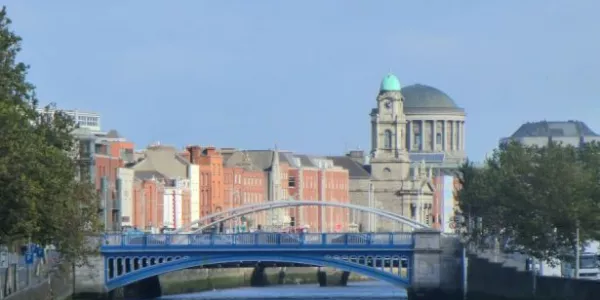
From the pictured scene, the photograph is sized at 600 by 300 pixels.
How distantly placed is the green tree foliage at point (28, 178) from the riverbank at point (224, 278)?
4098cm

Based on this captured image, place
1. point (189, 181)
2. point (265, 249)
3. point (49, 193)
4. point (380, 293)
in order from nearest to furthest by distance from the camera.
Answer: point (49, 193) < point (265, 249) < point (380, 293) < point (189, 181)

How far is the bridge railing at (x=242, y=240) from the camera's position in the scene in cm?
9288

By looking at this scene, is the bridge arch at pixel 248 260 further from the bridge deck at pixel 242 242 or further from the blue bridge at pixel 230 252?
the bridge deck at pixel 242 242

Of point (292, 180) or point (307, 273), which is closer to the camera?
point (307, 273)

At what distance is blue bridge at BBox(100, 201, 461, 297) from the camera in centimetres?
9219

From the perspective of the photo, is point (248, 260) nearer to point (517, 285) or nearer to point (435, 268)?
point (435, 268)

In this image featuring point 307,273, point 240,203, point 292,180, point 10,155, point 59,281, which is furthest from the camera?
point 292,180

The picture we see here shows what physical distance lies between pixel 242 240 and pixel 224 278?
3175cm

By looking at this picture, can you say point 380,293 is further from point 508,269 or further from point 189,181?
point 189,181

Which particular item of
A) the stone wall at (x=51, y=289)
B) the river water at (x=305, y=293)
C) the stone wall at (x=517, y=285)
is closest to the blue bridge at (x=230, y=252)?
the stone wall at (x=517, y=285)

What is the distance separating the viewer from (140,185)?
142375mm

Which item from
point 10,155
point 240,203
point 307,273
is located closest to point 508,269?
point 10,155

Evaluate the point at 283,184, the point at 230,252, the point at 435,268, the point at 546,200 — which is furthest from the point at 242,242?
the point at 283,184

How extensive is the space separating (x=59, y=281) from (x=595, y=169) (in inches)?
976
